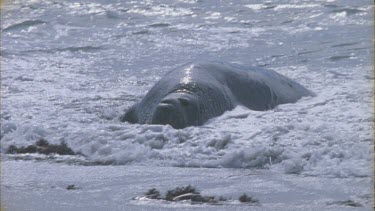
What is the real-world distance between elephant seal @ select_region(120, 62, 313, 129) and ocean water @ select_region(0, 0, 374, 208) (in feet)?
0.60

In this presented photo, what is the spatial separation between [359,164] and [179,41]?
870 centimetres

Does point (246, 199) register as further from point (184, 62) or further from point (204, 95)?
point (184, 62)

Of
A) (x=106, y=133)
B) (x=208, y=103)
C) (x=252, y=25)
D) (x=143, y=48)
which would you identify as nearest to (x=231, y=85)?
(x=208, y=103)

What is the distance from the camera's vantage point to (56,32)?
1722 cm

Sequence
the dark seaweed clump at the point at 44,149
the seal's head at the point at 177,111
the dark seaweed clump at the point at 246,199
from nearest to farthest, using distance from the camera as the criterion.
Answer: the dark seaweed clump at the point at 246,199, the dark seaweed clump at the point at 44,149, the seal's head at the point at 177,111

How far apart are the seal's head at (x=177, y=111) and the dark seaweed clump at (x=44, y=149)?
864mm

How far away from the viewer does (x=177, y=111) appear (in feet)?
28.1

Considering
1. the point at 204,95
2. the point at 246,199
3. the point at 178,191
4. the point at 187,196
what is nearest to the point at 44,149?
the point at 204,95

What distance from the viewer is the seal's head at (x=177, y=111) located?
8.54 metres

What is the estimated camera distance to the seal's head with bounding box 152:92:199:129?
8539 mm

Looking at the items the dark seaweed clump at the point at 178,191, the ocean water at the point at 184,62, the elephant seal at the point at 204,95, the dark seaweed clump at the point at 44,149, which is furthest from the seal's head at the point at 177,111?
the dark seaweed clump at the point at 178,191

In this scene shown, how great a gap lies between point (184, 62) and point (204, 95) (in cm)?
458

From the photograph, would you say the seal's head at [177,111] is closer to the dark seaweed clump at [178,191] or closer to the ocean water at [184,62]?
the ocean water at [184,62]

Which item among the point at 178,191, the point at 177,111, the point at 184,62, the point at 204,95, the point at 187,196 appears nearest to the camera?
the point at 187,196
